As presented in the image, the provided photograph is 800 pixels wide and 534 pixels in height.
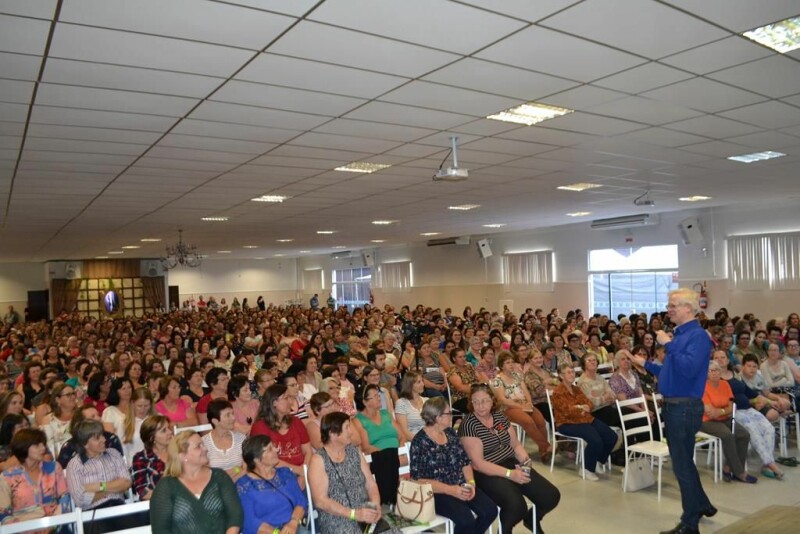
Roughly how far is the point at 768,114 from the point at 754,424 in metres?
2.76

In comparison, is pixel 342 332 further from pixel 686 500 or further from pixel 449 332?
pixel 686 500

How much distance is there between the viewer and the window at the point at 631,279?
14.2m

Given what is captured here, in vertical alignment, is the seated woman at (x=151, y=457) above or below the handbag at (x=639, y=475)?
above

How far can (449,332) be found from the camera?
9.97 meters

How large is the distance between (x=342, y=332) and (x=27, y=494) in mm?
7343

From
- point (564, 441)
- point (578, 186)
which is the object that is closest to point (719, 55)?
point (564, 441)

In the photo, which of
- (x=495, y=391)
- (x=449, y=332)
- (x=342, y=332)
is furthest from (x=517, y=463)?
(x=342, y=332)

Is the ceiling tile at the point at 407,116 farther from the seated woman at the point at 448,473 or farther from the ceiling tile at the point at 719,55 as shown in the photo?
the seated woman at the point at 448,473

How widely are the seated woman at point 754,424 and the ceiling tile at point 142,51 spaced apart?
17.4 ft

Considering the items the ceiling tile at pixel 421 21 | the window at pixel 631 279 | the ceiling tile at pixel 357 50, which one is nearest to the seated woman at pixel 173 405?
the ceiling tile at pixel 357 50

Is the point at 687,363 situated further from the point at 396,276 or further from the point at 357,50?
the point at 396,276

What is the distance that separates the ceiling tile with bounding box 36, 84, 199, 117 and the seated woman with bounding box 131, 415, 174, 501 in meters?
2.02

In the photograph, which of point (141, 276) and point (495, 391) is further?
point (141, 276)

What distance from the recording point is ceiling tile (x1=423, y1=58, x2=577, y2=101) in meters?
3.57
